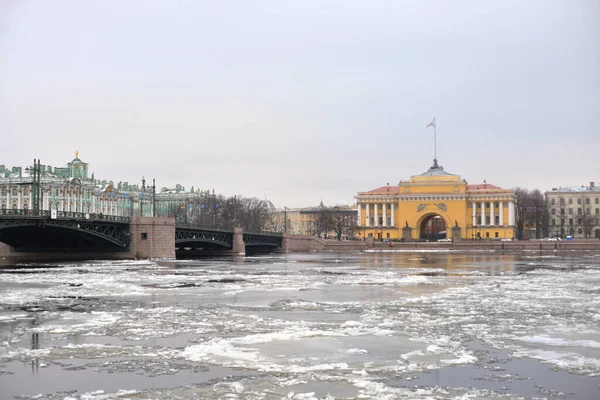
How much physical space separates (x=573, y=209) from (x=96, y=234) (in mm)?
104003

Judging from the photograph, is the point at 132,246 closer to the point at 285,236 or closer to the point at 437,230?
the point at 285,236

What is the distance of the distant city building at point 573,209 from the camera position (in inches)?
4988

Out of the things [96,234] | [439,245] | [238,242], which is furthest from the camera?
[439,245]

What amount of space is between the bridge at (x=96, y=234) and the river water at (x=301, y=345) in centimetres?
2692

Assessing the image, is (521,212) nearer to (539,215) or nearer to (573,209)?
(539,215)

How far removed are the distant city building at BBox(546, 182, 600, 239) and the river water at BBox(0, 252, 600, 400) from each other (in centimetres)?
11227

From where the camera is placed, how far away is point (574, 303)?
1928cm

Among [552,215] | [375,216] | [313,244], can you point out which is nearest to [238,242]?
[313,244]

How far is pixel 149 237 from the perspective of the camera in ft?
186

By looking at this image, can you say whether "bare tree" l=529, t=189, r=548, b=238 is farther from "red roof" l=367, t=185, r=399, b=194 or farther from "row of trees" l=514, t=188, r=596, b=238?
"red roof" l=367, t=185, r=399, b=194

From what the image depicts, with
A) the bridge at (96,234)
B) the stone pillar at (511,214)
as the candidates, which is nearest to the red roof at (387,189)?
the stone pillar at (511,214)

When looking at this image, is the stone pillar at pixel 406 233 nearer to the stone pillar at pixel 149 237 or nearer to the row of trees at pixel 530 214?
the row of trees at pixel 530 214

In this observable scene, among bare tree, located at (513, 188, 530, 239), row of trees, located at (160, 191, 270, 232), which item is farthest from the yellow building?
row of trees, located at (160, 191, 270, 232)

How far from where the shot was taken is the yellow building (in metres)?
109
